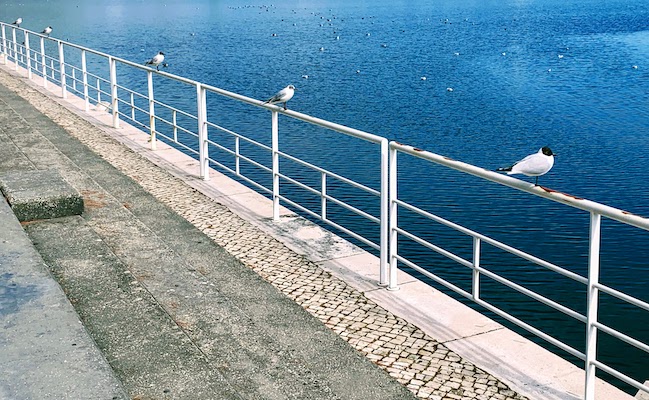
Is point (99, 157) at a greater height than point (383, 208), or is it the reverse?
point (383, 208)

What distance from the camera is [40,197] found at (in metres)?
7.46

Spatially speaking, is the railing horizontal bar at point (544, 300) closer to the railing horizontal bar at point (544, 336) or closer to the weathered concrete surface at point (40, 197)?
the railing horizontal bar at point (544, 336)

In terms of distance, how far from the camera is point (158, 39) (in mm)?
Answer: 47438

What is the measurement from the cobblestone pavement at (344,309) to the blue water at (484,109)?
129 inches

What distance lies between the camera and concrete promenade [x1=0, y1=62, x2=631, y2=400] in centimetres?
482

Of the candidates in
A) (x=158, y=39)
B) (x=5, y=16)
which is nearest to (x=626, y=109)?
(x=158, y=39)

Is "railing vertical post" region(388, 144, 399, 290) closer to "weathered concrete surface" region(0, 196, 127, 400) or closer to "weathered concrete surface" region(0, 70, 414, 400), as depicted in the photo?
"weathered concrete surface" region(0, 70, 414, 400)

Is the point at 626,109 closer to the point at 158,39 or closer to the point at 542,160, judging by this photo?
the point at 542,160

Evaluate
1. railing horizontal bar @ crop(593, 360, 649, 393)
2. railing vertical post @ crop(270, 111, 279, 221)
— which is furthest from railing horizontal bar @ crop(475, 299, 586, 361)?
railing vertical post @ crop(270, 111, 279, 221)

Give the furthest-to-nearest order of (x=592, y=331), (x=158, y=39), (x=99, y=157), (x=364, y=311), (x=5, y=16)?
(x=5, y=16) < (x=158, y=39) < (x=99, y=157) < (x=364, y=311) < (x=592, y=331)

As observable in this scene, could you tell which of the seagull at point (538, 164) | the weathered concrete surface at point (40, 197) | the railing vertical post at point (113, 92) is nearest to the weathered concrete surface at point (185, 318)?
the weathered concrete surface at point (40, 197)

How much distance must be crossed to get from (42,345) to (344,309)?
2.26 metres

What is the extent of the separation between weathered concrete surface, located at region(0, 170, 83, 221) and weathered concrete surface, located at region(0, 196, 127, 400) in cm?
138

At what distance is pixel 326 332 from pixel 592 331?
5.76ft
